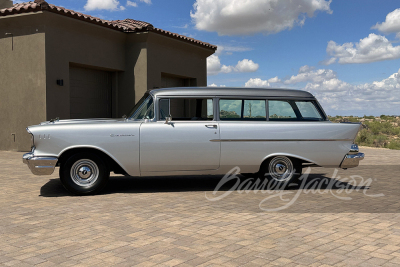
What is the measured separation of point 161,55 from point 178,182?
30.4 feet

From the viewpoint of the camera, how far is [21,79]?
13.9 meters

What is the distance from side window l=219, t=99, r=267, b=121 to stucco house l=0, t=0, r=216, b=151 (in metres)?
7.67

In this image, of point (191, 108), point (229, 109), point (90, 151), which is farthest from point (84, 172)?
point (229, 109)

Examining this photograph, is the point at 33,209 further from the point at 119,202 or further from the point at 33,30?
the point at 33,30

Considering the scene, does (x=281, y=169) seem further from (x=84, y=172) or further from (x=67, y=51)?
(x=67, y=51)

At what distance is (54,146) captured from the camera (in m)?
7.10

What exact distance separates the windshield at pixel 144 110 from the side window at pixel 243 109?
124 centimetres

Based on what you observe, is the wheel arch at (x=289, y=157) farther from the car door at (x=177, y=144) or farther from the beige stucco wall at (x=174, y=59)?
the beige stucco wall at (x=174, y=59)

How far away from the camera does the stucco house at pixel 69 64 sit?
13.5 m

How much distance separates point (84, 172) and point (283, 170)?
3483mm

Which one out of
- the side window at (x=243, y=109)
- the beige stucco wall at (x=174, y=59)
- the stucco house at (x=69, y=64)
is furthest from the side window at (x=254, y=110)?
the beige stucco wall at (x=174, y=59)

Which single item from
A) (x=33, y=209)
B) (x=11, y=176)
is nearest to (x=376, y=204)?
(x=33, y=209)

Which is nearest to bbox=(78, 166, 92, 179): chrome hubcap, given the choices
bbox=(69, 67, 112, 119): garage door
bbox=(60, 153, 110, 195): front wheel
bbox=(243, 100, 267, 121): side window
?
bbox=(60, 153, 110, 195): front wheel

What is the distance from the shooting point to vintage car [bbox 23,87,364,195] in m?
7.18
